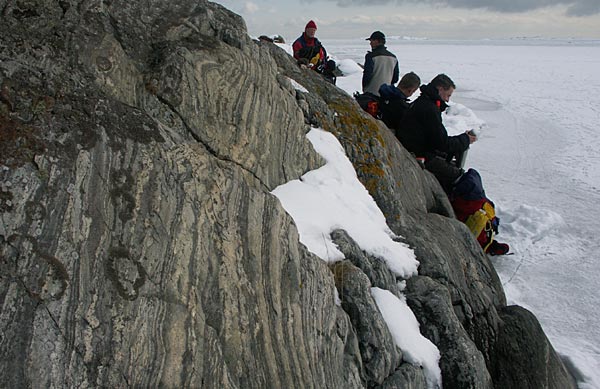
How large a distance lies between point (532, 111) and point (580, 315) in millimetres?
16715

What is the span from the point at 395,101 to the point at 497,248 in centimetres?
332

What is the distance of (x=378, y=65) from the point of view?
9.98 m

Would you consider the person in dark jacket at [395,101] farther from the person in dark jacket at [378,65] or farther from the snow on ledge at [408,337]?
the snow on ledge at [408,337]

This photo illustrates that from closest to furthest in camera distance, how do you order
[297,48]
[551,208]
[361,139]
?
[361,139], [551,208], [297,48]

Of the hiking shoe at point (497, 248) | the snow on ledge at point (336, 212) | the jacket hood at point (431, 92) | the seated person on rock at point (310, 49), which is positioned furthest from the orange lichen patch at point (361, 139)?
the seated person on rock at point (310, 49)

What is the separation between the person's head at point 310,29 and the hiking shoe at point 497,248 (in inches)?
232

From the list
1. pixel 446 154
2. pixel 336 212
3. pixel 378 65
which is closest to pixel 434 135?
pixel 446 154

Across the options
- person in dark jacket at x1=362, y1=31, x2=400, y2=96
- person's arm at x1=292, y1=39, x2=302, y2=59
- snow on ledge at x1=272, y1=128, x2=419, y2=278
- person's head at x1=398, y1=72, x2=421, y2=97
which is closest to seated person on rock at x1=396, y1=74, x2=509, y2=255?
person's head at x1=398, y1=72, x2=421, y2=97

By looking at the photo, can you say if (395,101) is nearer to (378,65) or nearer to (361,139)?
(378,65)

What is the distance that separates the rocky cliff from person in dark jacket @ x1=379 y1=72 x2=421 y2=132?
4220 mm

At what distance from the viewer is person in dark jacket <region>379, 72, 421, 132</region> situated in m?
8.81

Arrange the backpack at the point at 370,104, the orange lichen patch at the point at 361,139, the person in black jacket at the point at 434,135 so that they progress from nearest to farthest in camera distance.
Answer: the orange lichen patch at the point at 361,139 < the person in black jacket at the point at 434,135 < the backpack at the point at 370,104

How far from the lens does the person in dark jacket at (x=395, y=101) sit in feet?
28.9

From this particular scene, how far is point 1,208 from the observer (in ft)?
8.56
